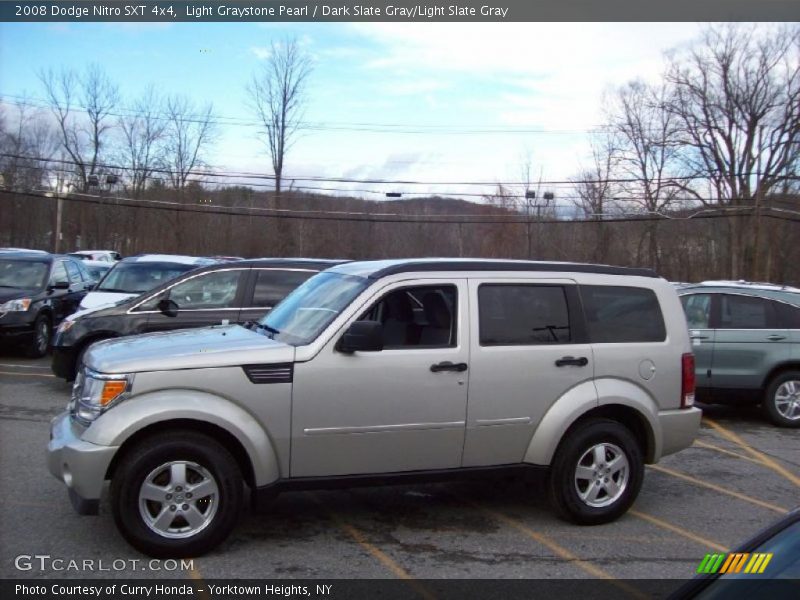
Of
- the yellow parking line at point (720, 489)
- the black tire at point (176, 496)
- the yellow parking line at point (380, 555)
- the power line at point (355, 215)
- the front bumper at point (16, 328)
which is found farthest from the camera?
the power line at point (355, 215)

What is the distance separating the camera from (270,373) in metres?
4.64

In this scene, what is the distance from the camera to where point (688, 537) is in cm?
528

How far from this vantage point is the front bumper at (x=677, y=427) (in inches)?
221

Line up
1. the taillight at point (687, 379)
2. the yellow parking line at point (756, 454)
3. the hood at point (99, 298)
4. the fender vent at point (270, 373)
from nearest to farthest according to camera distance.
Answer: the fender vent at point (270, 373), the taillight at point (687, 379), the yellow parking line at point (756, 454), the hood at point (99, 298)

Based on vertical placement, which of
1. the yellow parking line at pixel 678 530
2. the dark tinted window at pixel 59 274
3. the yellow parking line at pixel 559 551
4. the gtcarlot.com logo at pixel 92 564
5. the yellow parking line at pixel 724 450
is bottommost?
the yellow parking line at pixel 678 530

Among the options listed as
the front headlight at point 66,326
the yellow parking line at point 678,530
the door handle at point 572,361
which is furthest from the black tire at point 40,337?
the yellow parking line at point 678,530

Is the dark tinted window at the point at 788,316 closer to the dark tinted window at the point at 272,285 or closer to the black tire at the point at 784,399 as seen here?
the black tire at the point at 784,399

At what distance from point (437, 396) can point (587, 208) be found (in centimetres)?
3880

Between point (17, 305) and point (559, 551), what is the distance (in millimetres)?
10661

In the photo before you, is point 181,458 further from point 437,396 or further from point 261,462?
point 437,396

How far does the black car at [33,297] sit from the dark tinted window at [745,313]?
11.0 meters

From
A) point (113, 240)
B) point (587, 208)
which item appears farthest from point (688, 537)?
point (113, 240)

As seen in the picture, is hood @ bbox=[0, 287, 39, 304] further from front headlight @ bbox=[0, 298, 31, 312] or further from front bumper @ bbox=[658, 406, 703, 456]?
front bumper @ bbox=[658, 406, 703, 456]

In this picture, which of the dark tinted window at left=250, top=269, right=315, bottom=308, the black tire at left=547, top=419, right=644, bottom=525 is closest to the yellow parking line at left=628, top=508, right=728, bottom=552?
the black tire at left=547, top=419, right=644, bottom=525
